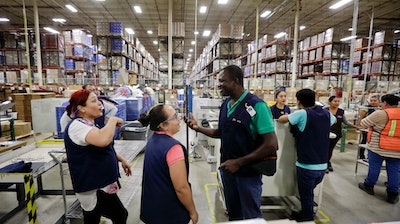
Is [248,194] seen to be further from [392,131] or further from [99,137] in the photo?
[392,131]

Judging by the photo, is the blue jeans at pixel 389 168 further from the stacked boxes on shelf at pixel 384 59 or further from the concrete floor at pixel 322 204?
the stacked boxes on shelf at pixel 384 59

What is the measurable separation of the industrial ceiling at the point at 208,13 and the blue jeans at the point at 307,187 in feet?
30.4

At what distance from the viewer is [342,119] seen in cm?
446

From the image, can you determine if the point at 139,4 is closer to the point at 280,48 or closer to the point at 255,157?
the point at 280,48

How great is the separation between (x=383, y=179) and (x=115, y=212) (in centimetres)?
527

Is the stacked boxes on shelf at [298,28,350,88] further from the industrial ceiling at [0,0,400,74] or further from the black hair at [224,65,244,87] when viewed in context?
the black hair at [224,65,244,87]

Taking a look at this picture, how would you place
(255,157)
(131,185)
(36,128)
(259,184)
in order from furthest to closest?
(36,128)
(131,185)
(259,184)
(255,157)

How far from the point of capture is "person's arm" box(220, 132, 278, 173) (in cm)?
173

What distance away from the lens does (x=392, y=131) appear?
131 inches

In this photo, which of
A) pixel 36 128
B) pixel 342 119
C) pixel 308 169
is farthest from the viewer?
pixel 36 128

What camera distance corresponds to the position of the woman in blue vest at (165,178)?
150 cm

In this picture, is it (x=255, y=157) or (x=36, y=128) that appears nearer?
(x=255, y=157)

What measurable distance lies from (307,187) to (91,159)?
2.41 metres

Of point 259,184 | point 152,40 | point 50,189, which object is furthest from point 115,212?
point 152,40
